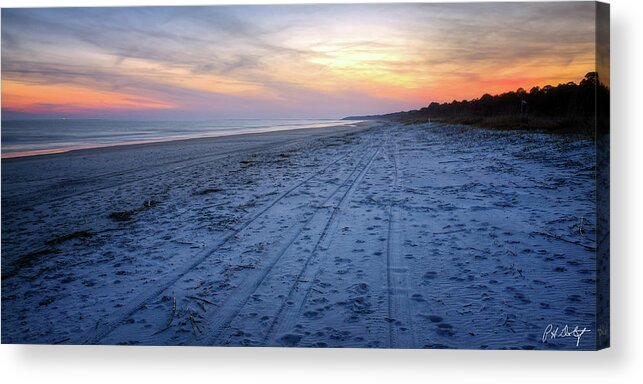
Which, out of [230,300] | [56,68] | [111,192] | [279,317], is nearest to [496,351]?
[279,317]

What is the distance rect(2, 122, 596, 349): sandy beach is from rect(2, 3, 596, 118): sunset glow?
1.07 metres

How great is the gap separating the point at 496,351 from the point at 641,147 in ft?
8.16

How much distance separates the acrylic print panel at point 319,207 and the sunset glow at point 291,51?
2 centimetres

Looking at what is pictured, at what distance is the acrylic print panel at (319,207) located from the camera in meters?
3.65

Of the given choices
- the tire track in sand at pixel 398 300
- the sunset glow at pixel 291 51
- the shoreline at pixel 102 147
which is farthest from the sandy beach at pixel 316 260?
the sunset glow at pixel 291 51

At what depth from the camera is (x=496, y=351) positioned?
353cm

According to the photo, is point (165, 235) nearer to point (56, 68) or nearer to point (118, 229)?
point (118, 229)
